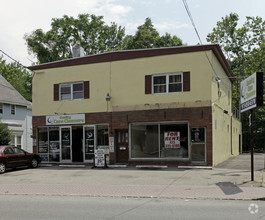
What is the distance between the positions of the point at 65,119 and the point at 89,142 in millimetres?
2094

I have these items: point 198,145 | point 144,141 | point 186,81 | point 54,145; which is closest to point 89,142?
point 54,145

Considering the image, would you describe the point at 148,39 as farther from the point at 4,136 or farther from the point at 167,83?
the point at 167,83

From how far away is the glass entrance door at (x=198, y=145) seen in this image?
57.5 feet

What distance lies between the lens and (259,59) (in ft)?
133

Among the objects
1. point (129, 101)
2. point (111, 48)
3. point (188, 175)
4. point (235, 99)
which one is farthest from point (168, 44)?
point (188, 175)

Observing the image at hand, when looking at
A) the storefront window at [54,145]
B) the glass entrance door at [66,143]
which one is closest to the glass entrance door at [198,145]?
the glass entrance door at [66,143]

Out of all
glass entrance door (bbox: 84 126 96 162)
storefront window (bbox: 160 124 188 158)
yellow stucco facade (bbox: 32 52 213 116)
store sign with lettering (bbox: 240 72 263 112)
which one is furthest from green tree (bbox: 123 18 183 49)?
store sign with lettering (bbox: 240 72 263 112)

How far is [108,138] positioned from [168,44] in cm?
2569

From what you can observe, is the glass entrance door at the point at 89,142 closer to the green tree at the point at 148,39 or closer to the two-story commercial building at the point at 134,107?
the two-story commercial building at the point at 134,107

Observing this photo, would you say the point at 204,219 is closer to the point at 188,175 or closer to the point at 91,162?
the point at 188,175

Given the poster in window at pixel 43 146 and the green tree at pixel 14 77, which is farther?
the green tree at pixel 14 77

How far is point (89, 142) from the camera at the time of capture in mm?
20172

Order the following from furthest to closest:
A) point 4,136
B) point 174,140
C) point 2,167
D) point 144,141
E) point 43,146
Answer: point 4,136 → point 43,146 → point 144,141 → point 174,140 → point 2,167

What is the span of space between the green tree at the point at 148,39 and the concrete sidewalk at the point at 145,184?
27.4 metres
